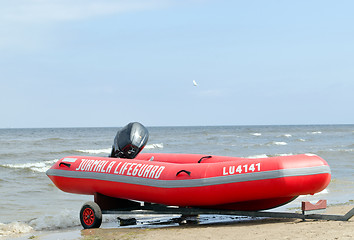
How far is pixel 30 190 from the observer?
11383 millimetres

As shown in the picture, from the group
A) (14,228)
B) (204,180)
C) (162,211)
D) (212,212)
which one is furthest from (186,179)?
(14,228)

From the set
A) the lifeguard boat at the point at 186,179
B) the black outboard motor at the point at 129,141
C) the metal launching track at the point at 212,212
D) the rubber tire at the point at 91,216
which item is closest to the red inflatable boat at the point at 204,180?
the lifeguard boat at the point at 186,179

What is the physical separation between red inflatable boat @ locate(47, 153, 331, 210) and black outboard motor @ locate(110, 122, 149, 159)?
460 millimetres

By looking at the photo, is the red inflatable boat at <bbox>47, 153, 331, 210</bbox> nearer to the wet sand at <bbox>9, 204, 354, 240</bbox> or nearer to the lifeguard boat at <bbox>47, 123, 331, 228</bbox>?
the lifeguard boat at <bbox>47, 123, 331, 228</bbox>

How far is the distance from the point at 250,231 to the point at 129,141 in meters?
2.59

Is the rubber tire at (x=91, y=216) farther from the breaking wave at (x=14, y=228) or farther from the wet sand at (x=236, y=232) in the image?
the breaking wave at (x=14, y=228)

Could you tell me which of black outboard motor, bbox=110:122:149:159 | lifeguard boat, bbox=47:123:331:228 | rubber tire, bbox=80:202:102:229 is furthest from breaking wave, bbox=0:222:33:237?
black outboard motor, bbox=110:122:149:159

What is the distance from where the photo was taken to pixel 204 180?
20.3 ft

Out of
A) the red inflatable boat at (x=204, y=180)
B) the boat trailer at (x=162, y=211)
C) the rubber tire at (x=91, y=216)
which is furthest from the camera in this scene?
the rubber tire at (x=91, y=216)

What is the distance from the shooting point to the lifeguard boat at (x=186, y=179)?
586 centimetres

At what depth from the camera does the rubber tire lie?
6867 mm

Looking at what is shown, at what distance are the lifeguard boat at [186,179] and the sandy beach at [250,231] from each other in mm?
307

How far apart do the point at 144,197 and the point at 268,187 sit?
1779 mm

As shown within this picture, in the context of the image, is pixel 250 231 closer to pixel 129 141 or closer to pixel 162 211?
pixel 162 211
